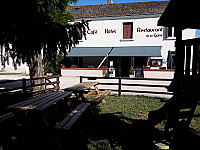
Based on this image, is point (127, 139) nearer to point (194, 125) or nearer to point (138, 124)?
point (138, 124)

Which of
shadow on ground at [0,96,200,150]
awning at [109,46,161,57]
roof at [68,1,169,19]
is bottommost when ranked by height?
shadow on ground at [0,96,200,150]

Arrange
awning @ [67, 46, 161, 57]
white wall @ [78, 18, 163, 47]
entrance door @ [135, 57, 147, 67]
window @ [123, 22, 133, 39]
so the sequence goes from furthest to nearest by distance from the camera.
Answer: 1. window @ [123, 22, 133, 39]
2. entrance door @ [135, 57, 147, 67]
3. white wall @ [78, 18, 163, 47]
4. awning @ [67, 46, 161, 57]

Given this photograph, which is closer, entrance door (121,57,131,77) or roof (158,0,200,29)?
roof (158,0,200,29)

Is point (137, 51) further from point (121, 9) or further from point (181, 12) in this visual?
point (181, 12)

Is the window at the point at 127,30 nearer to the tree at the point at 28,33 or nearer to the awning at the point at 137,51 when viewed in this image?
the awning at the point at 137,51

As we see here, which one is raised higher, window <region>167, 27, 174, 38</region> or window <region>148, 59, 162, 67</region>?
window <region>167, 27, 174, 38</region>

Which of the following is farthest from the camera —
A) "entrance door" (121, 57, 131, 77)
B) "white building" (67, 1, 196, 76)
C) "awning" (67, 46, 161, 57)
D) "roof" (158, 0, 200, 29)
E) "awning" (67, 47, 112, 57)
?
"entrance door" (121, 57, 131, 77)

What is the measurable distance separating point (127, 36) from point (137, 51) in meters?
2.82

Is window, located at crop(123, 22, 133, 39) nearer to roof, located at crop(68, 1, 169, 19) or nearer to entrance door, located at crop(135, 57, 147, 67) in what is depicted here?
roof, located at crop(68, 1, 169, 19)

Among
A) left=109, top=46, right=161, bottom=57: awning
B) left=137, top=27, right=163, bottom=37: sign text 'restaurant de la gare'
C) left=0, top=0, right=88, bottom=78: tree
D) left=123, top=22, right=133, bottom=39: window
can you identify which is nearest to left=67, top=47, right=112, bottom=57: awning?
left=109, top=46, right=161, bottom=57: awning

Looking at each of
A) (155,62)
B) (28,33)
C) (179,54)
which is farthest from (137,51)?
(28,33)

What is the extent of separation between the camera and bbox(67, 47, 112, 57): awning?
15.9m

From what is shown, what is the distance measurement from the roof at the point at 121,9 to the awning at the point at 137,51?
3.71 meters

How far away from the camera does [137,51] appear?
50.5 feet
